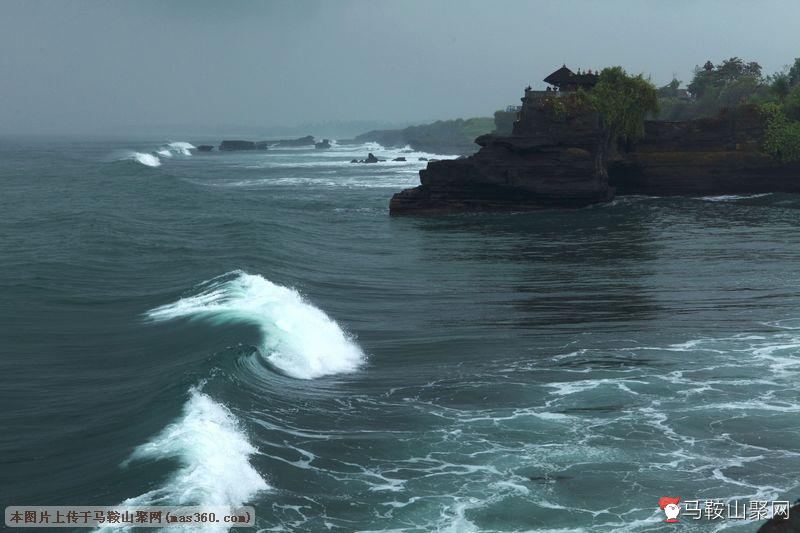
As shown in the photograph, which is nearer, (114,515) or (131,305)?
(114,515)

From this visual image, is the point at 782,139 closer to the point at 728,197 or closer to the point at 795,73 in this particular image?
the point at 728,197

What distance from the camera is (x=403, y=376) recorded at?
76.4 ft

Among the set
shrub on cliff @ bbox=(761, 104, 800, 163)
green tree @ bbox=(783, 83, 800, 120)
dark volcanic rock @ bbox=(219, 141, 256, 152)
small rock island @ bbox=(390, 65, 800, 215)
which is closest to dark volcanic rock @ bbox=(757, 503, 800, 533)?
small rock island @ bbox=(390, 65, 800, 215)

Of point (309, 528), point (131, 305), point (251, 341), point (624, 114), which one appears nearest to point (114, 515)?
point (309, 528)

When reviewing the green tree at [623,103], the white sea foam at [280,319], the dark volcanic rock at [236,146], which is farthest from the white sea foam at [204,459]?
the dark volcanic rock at [236,146]

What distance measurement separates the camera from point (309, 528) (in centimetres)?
1474

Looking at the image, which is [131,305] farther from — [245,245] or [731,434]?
[731,434]

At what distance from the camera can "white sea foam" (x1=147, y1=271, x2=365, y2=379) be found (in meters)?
24.4

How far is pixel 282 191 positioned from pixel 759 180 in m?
37.7

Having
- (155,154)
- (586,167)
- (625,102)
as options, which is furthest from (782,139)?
(155,154)

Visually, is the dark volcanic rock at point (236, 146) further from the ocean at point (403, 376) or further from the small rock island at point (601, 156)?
the ocean at point (403, 376)

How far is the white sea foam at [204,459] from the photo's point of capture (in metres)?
15.2

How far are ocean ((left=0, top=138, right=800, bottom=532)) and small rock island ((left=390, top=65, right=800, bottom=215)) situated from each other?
12.2 metres

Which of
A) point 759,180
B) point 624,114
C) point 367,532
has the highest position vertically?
point 624,114
